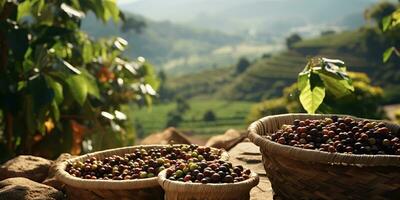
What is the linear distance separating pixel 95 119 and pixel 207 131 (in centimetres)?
6594

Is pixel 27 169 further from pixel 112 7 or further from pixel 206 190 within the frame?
pixel 112 7

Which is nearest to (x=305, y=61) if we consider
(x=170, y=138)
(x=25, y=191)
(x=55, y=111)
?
(x=170, y=138)

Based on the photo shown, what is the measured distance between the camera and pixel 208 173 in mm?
3389

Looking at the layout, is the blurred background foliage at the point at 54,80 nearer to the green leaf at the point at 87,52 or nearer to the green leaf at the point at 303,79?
the green leaf at the point at 87,52

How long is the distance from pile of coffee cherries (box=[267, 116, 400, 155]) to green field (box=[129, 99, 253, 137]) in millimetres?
64155

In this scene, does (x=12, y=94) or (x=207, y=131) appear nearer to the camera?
(x=12, y=94)

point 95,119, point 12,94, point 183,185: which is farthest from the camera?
point 95,119

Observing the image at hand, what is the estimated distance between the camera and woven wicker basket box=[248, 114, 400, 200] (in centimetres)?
324

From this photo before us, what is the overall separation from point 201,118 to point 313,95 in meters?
76.6

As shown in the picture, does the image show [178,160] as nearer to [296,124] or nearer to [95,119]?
[296,124]

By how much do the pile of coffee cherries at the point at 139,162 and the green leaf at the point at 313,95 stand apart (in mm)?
739

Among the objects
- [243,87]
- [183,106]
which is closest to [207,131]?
[183,106]

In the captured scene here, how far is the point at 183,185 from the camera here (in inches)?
129

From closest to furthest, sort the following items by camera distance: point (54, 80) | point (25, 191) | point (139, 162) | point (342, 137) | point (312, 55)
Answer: point (342, 137) → point (25, 191) → point (139, 162) → point (54, 80) → point (312, 55)
